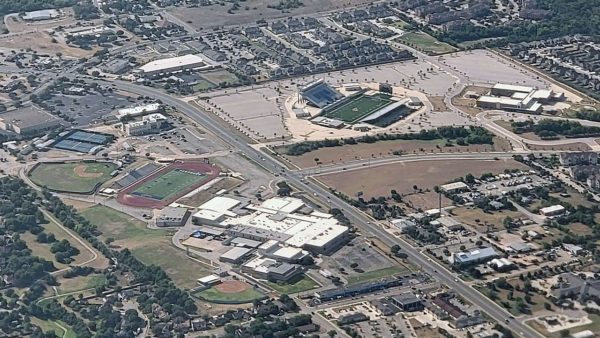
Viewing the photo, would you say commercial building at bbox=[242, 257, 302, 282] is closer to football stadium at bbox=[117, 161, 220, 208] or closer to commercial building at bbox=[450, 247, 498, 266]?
commercial building at bbox=[450, 247, 498, 266]

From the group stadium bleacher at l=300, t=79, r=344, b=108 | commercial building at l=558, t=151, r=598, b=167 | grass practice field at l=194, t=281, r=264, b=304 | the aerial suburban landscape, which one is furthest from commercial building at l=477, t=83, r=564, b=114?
grass practice field at l=194, t=281, r=264, b=304

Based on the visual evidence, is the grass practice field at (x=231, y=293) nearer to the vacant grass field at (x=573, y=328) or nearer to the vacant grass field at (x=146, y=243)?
the vacant grass field at (x=146, y=243)

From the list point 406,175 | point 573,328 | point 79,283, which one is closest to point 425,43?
point 406,175

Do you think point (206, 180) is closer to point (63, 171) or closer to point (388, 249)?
point (63, 171)

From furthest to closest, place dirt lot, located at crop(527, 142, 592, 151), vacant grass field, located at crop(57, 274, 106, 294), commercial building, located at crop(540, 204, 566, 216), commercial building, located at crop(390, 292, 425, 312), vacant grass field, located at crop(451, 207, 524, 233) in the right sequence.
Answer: dirt lot, located at crop(527, 142, 592, 151) < commercial building, located at crop(540, 204, 566, 216) < vacant grass field, located at crop(451, 207, 524, 233) < vacant grass field, located at crop(57, 274, 106, 294) < commercial building, located at crop(390, 292, 425, 312)

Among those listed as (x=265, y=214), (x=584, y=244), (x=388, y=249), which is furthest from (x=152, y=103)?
(x=584, y=244)
